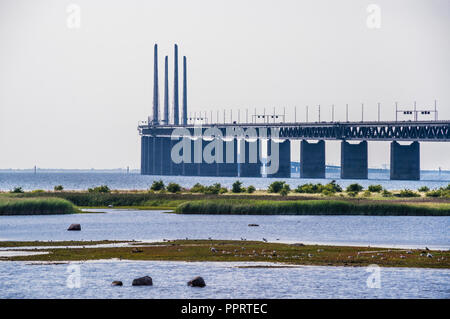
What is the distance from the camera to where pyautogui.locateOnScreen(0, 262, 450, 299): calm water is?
1446 inches

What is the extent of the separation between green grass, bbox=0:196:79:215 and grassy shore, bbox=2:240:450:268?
110 ft

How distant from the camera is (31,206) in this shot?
8506cm

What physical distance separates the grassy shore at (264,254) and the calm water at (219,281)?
178 centimetres

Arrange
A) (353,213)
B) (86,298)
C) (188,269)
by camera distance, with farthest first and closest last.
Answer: (353,213), (188,269), (86,298)

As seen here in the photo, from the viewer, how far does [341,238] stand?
6206 cm

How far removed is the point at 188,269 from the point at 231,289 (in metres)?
5.97

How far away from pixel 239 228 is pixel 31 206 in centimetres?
2257

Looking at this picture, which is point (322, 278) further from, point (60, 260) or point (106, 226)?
point (106, 226)

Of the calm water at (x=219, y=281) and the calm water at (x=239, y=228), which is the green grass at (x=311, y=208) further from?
the calm water at (x=219, y=281)

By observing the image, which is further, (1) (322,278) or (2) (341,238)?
(2) (341,238)

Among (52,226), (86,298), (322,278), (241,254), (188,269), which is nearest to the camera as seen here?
(86,298)

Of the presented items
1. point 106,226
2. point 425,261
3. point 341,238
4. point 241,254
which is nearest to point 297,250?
point 241,254

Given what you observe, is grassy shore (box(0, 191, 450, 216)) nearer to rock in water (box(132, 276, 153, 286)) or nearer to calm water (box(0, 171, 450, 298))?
calm water (box(0, 171, 450, 298))

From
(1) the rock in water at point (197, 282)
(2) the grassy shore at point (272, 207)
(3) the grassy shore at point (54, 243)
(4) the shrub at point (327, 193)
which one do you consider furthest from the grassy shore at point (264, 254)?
(4) the shrub at point (327, 193)
